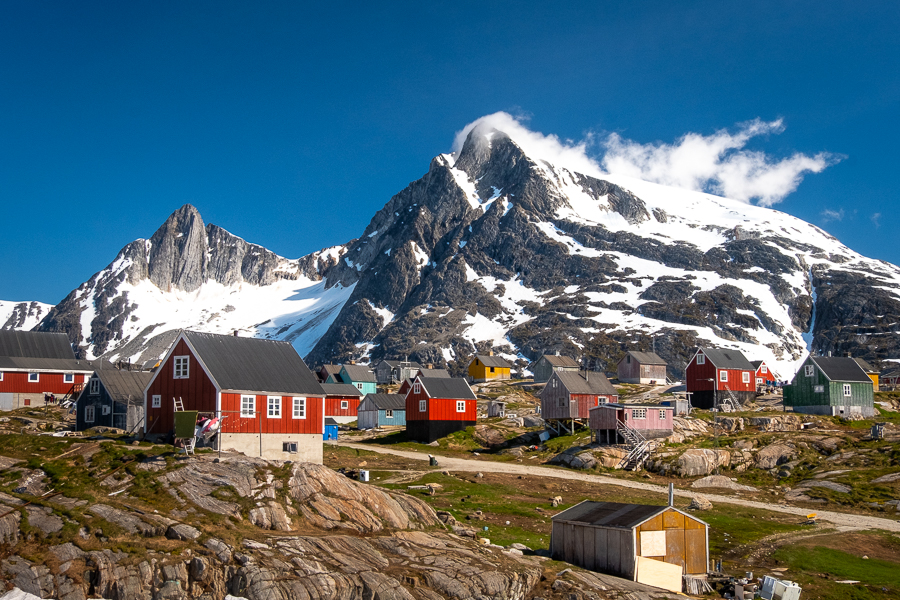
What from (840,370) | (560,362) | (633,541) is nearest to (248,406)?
(633,541)

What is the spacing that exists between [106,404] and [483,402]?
5714cm

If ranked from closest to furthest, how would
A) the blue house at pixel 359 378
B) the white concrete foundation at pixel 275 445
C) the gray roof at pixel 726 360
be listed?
the white concrete foundation at pixel 275 445 → the gray roof at pixel 726 360 → the blue house at pixel 359 378

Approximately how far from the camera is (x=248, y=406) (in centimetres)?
4388

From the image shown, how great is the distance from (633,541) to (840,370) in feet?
200

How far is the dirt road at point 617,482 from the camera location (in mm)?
43406

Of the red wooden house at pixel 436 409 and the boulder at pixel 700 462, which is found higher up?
the red wooden house at pixel 436 409

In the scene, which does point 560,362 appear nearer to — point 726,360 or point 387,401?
point 726,360

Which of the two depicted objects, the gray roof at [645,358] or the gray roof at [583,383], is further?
the gray roof at [645,358]

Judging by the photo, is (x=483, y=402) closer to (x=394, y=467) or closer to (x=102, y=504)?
(x=394, y=467)

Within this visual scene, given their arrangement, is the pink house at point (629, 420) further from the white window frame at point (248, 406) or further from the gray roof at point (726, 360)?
the white window frame at point (248, 406)

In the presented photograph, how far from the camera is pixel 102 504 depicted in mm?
27406

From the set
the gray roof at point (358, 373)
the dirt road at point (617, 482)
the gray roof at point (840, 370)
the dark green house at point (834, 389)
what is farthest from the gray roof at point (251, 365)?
the gray roof at point (358, 373)

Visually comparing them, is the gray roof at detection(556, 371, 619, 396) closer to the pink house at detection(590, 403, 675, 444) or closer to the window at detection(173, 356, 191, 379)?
the pink house at detection(590, 403, 675, 444)

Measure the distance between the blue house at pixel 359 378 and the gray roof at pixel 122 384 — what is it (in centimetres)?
6312
